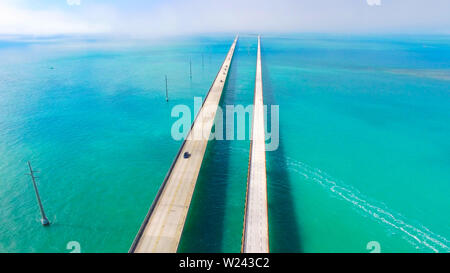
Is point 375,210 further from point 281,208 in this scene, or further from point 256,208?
point 256,208

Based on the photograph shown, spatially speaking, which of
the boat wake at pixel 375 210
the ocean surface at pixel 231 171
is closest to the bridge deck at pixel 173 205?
the ocean surface at pixel 231 171

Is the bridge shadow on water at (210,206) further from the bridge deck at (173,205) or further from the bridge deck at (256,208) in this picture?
the bridge deck at (256,208)

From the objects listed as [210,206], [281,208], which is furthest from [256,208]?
[210,206]

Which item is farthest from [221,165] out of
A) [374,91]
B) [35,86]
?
[35,86]

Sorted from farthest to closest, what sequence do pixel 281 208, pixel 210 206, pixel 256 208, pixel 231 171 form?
1. pixel 231 171
2. pixel 281 208
3. pixel 210 206
4. pixel 256 208

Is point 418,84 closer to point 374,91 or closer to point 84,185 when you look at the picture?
point 374,91

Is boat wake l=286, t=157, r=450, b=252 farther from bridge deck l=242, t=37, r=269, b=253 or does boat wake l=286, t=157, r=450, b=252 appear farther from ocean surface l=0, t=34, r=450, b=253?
bridge deck l=242, t=37, r=269, b=253

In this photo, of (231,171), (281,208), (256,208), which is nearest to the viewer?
(256,208)
